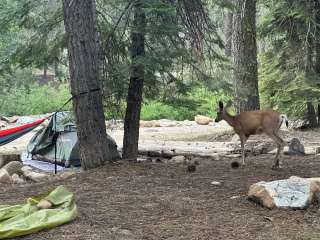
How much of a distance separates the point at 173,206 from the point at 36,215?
1542mm

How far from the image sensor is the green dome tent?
12922 mm

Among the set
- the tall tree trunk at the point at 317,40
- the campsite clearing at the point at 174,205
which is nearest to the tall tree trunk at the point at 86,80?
the campsite clearing at the point at 174,205

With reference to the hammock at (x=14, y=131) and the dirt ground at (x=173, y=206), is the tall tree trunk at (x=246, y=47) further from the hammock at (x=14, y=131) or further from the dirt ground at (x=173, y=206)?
the hammock at (x=14, y=131)

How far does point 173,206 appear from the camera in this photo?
21.5ft

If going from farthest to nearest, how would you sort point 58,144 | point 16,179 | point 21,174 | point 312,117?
point 312,117, point 58,144, point 21,174, point 16,179

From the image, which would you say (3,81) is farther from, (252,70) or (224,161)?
(224,161)

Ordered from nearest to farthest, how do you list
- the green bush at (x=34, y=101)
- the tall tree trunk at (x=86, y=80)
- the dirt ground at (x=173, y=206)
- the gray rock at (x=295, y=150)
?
the dirt ground at (x=173, y=206) < the tall tree trunk at (x=86, y=80) < the gray rock at (x=295, y=150) < the green bush at (x=34, y=101)

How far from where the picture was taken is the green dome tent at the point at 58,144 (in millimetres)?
12922

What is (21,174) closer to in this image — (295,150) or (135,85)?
(135,85)

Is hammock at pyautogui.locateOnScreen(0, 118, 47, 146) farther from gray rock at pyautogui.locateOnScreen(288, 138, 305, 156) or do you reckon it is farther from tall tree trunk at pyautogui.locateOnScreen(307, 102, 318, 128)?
tall tree trunk at pyautogui.locateOnScreen(307, 102, 318, 128)

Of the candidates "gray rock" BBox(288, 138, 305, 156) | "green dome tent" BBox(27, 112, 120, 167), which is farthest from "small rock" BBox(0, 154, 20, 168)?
"gray rock" BBox(288, 138, 305, 156)

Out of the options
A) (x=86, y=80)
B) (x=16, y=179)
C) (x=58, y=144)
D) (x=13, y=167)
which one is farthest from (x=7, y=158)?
(x=86, y=80)

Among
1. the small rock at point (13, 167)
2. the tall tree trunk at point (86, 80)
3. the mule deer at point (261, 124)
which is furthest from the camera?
the small rock at point (13, 167)

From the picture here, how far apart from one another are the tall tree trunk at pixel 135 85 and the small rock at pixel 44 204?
110 inches
